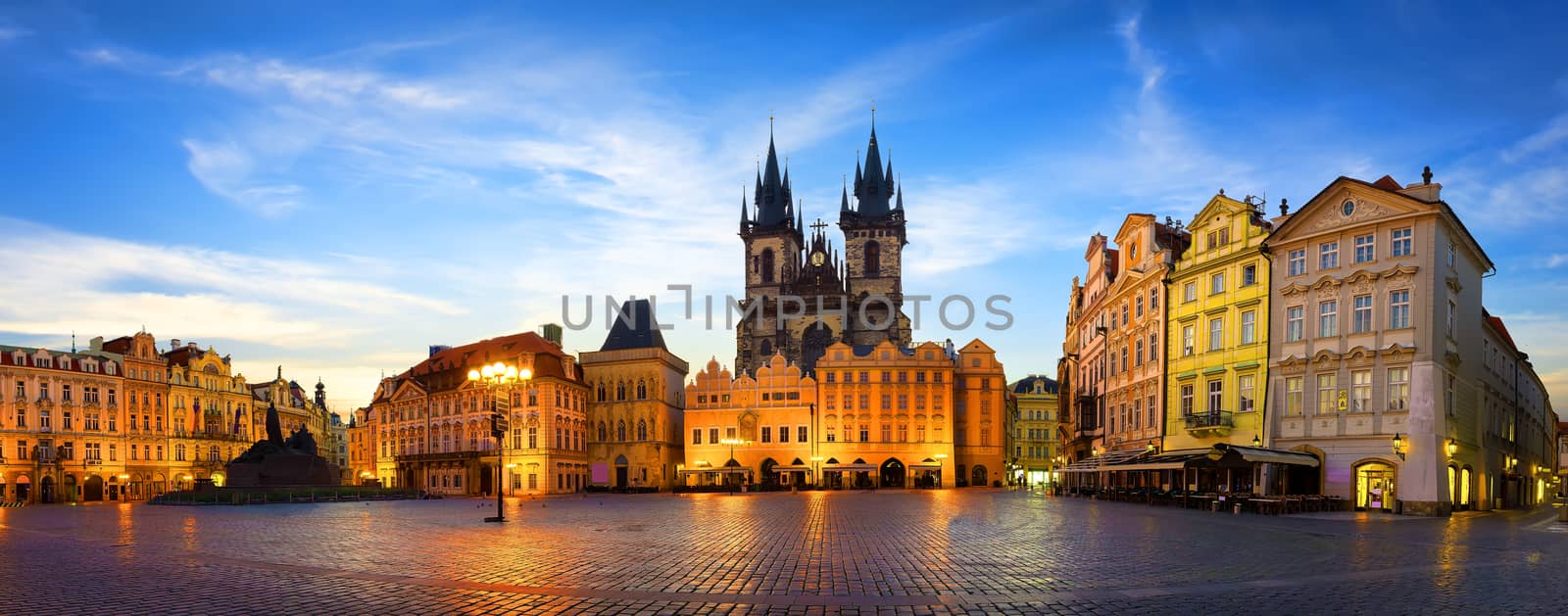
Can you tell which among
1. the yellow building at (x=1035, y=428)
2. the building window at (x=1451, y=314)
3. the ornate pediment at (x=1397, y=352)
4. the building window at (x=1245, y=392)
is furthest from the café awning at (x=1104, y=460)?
the yellow building at (x=1035, y=428)

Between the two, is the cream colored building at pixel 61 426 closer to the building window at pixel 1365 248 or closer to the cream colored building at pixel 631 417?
the cream colored building at pixel 631 417

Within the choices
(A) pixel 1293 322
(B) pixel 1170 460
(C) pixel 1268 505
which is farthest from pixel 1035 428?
(C) pixel 1268 505

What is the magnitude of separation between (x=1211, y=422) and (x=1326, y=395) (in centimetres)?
452

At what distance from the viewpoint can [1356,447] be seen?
3494 cm

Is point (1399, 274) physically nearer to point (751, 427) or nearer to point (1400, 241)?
point (1400, 241)

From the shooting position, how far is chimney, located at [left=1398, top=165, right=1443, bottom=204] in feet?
108

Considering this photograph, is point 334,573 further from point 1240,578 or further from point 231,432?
point 231,432

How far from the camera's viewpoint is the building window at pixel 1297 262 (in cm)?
3678

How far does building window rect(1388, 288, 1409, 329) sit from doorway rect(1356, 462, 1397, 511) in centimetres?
477

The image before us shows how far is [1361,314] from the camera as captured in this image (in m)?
35.0

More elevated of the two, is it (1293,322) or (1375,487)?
(1293,322)

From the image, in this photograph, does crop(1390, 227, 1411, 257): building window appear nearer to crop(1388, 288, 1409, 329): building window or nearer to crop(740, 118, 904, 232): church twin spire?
crop(1388, 288, 1409, 329): building window

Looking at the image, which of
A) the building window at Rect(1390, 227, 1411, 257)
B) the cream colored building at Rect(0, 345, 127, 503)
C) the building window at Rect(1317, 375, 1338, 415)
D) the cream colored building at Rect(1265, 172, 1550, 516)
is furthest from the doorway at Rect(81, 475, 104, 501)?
the building window at Rect(1390, 227, 1411, 257)

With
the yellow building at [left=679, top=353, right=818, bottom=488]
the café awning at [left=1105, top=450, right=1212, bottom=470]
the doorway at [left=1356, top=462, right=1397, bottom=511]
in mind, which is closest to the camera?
the doorway at [left=1356, top=462, right=1397, bottom=511]
